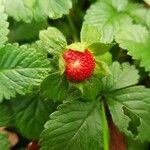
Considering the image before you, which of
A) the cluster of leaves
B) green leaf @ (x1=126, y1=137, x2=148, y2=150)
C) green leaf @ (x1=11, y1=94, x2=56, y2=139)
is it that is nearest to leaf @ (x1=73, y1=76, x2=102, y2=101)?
the cluster of leaves

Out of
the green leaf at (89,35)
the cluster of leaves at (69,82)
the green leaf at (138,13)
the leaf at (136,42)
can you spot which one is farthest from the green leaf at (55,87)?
the green leaf at (138,13)

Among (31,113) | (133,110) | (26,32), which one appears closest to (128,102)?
(133,110)

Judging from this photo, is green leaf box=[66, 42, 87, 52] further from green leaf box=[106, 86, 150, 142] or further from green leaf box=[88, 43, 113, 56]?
green leaf box=[106, 86, 150, 142]

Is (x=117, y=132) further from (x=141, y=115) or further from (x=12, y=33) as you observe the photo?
(x=12, y=33)

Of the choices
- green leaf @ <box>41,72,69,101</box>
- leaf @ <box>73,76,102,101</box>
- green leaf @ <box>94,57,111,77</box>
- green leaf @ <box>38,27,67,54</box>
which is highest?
green leaf @ <box>38,27,67,54</box>

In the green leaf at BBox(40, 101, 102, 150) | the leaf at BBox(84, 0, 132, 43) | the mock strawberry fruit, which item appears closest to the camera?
the mock strawberry fruit

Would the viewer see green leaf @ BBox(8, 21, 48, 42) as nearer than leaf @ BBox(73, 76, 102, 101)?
No
